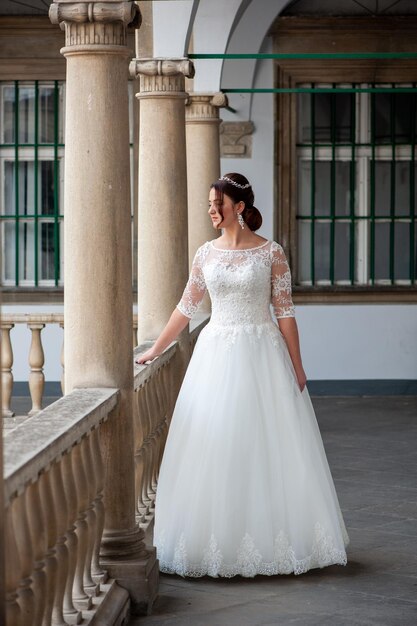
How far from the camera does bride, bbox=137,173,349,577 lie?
202 inches

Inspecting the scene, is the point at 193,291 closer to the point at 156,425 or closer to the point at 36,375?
the point at 156,425

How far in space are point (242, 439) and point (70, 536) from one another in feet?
5.03

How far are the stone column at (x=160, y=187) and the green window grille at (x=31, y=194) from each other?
5.96 metres

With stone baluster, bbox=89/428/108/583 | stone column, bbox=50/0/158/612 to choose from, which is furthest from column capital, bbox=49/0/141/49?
stone baluster, bbox=89/428/108/583

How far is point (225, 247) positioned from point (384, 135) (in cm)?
771

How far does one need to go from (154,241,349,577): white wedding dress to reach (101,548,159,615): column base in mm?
452

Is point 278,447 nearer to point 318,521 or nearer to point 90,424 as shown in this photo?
point 318,521

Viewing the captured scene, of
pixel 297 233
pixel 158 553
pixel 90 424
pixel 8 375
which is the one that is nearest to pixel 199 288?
pixel 158 553

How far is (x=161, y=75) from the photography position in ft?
23.6

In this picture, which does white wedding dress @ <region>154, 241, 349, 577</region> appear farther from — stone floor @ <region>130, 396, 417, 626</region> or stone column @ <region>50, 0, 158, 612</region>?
stone column @ <region>50, 0, 158, 612</region>

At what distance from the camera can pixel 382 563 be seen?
550cm

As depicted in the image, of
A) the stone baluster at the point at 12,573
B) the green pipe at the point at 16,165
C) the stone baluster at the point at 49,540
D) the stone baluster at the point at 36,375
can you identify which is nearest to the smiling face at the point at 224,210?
the stone baluster at the point at 49,540

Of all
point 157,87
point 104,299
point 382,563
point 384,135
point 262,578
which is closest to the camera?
point 104,299

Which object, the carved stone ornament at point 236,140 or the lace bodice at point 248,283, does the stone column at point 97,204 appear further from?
the carved stone ornament at point 236,140
